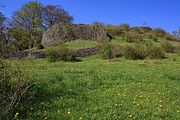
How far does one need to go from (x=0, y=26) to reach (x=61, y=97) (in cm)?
260

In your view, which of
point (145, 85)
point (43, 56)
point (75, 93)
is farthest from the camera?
point (43, 56)

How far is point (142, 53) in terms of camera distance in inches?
1212

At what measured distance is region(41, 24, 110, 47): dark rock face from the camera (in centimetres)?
3819

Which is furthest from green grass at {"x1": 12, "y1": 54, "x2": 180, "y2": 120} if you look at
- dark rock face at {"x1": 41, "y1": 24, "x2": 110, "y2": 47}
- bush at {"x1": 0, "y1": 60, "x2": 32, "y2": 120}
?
dark rock face at {"x1": 41, "y1": 24, "x2": 110, "y2": 47}

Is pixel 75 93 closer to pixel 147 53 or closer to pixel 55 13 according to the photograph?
pixel 147 53

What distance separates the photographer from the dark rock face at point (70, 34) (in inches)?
1503

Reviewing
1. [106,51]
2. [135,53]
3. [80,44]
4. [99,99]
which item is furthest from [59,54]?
[99,99]

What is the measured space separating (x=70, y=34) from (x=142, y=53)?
1026 cm

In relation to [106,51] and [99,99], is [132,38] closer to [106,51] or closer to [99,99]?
[106,51]

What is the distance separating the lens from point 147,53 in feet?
101

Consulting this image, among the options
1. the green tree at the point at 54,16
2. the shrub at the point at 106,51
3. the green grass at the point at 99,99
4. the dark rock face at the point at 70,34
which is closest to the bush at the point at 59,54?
the shrub at the point at 106,51

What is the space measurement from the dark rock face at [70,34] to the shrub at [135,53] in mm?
7975

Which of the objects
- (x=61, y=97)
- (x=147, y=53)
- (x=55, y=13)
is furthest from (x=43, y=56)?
(x=55, y=13)

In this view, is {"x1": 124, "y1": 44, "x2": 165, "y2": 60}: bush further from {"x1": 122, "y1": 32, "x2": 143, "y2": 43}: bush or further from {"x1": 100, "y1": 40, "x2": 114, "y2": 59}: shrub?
{"x1": 122, "y1": 32, "x2": 143, "y2": 43}: bush
